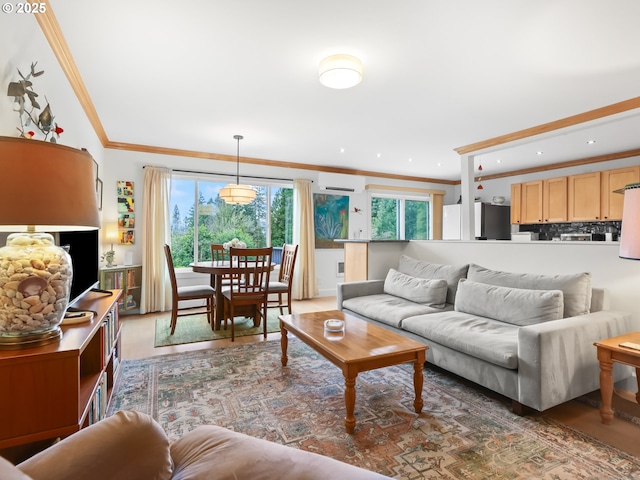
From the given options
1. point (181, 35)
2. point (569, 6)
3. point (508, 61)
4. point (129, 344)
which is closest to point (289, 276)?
point (129, 344)

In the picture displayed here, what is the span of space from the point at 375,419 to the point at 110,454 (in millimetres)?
1571

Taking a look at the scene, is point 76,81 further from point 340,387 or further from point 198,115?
point 340,387

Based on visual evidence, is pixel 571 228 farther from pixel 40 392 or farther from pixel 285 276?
pixel 40 392

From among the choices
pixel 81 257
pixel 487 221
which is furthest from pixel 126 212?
pixel 487 221

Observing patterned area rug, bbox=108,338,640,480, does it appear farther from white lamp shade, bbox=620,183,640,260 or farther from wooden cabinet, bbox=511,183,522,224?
wooden cabinet, bbox=511,183,522,224

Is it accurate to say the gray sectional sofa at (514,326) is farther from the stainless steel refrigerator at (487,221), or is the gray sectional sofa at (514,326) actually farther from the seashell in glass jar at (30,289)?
the stainless steel refrigerator at (487,221)

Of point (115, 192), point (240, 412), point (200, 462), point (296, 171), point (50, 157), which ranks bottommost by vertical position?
point (240, 412)

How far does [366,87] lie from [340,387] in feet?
8.17

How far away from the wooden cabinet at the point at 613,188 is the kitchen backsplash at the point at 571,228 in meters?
0.45

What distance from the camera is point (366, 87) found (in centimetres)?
299

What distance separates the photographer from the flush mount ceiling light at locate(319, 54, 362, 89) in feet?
7.87

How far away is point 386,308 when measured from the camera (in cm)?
324

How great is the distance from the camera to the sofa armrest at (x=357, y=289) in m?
3.86

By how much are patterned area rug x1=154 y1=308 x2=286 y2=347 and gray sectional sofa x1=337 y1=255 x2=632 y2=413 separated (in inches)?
54.0
